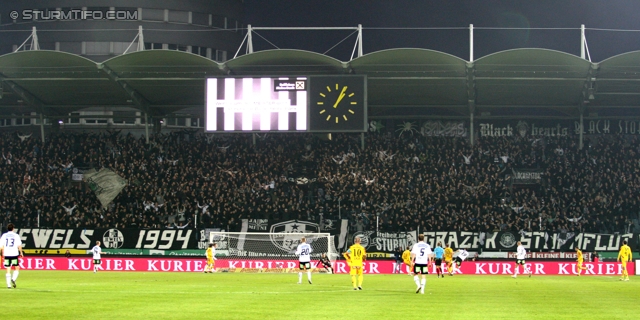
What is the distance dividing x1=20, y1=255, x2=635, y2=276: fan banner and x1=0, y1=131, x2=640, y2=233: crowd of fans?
2.37m

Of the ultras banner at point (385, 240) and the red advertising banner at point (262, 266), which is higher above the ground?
the ultras banner at point (385, 240)

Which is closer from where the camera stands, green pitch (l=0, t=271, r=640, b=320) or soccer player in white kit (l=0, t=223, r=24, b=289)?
green pitch (l=0, t=271, r=640, b=320)

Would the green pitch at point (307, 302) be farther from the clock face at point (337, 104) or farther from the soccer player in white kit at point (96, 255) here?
the soccer player in white kit at point (96, 255)

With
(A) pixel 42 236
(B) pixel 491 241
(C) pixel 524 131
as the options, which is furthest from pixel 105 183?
(C) pixel 524 131

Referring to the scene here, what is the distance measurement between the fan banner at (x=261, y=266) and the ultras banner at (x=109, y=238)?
0.85 metres

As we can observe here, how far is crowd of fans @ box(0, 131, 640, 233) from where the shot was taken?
51.3 m

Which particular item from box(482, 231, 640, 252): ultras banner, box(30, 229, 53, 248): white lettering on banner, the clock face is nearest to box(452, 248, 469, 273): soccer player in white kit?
box(482, 231, 640, 252): ultras banner

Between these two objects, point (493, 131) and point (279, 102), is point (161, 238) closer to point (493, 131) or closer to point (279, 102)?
point (279, 102)

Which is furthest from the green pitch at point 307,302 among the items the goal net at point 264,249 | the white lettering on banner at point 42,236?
the white lettering on banner at point 42,236

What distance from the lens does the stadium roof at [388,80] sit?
4753 centimetres

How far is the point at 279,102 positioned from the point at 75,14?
34.8m

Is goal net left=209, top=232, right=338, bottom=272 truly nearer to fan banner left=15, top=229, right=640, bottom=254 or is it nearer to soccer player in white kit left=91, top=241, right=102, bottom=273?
fan banner left=15, top=229, right=640, bottom=254

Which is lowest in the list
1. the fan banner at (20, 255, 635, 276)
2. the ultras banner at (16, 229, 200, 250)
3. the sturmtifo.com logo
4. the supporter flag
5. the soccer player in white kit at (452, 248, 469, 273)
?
the fan banner at (20, 255, 635, 276)

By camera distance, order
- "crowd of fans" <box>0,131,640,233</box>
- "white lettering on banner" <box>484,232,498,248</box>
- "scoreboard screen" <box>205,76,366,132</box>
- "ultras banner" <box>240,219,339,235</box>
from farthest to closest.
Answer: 1. "crowd of fans" <box>0,131,640,233</box>
2. "ultras banner" <box>240,219,339,235</box>
3. "white lettering on banner" <box>484,232,498,248</box>
4. "scoreboard screen" <box>205,76,366,132</box>
